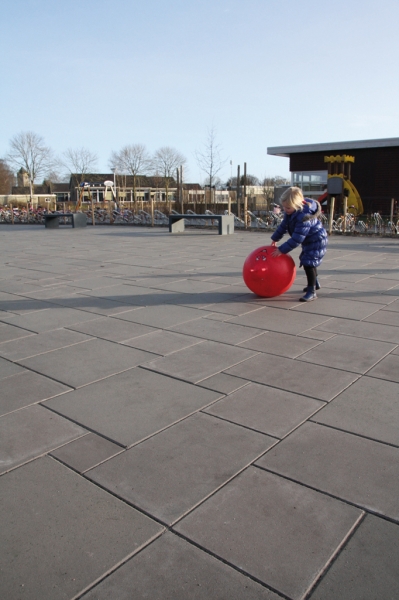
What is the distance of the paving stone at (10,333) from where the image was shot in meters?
5.27

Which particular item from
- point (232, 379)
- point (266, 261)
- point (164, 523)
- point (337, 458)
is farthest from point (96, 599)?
point (266, 261)

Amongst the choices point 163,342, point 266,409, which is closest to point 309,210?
point 163,342

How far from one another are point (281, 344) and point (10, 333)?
113 inches

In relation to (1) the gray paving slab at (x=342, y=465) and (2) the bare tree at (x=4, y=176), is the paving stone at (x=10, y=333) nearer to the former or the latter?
(1) the gray paving slab at (x=342, y=465)

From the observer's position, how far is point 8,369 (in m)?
4.35

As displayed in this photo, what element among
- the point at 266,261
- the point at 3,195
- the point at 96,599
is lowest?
the point at 96,599

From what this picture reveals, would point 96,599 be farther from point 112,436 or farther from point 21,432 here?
point 21,432

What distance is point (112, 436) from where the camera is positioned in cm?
313

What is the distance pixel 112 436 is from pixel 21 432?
0.59 m

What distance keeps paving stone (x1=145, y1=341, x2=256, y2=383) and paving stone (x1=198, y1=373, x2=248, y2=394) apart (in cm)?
7

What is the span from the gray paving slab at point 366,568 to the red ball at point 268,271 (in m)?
4.44

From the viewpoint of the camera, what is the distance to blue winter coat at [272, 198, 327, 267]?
6289 mm

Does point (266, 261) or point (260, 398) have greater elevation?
point (266, 261)

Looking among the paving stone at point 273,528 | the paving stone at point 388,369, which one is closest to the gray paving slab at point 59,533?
the paving stone at point 273,528
